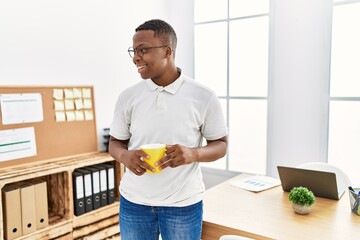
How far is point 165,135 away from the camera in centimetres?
131

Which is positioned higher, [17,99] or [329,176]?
[17,99]

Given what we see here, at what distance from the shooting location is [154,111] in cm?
134

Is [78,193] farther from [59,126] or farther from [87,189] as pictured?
[59,126]

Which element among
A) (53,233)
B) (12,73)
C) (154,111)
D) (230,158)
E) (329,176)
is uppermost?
(12,73)

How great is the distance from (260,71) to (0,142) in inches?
86.7

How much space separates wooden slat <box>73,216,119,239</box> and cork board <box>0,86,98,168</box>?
0.58 m

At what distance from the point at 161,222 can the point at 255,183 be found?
0.84m

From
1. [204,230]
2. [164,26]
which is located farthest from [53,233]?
[164,26]

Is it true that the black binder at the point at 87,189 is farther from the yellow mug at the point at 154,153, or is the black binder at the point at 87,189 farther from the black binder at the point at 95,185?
the yellow mug at the point at 154,153

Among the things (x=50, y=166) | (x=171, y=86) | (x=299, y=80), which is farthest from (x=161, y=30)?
(x=299, y=80)

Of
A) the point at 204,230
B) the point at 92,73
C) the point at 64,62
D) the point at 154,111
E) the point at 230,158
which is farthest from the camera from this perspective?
the point at 230,158

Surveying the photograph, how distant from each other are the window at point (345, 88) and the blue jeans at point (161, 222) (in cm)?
180

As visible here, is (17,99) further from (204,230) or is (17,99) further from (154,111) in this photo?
(204,230)

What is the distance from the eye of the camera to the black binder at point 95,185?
2529 mm
